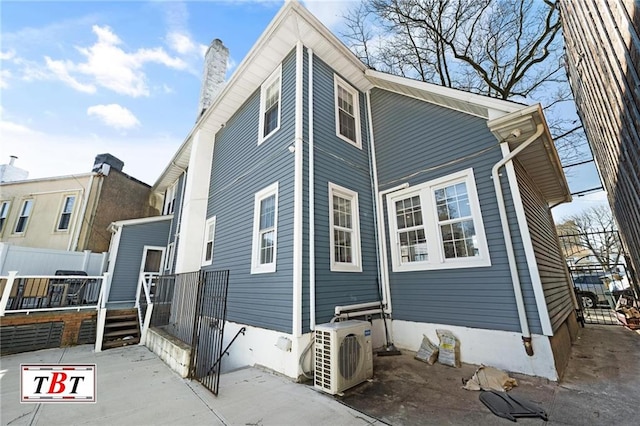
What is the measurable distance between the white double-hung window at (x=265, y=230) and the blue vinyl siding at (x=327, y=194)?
1012 millimetres

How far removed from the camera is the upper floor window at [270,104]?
6258 millimetres

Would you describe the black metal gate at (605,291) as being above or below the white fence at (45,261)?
below

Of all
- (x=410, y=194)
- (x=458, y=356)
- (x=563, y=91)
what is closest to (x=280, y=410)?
(x=458, y=356)

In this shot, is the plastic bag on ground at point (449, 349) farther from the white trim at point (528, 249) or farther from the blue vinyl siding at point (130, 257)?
the blue vinyl siding at point (130, 257)

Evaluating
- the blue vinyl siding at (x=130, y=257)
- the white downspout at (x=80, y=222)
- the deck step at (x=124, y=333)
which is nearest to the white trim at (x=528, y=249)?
the deck step at (x=124, y=333)

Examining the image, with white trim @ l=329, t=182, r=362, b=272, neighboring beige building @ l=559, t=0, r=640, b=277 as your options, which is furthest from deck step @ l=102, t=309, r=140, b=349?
neighboring beige building @ l=559, t=0, r=640, b=277

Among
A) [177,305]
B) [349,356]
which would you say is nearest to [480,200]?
[349,356]

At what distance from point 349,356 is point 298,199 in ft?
8.85

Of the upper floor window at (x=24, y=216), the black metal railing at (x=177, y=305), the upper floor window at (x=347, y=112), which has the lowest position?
the black metal railing at (x=177, y=305)

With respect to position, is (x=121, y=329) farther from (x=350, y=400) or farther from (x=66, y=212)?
(x=66, y=212)

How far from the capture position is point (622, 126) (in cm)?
405

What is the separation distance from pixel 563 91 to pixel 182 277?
1584 centimetres

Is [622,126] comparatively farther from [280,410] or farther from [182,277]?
[182,277]

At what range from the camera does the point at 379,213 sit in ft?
19.9
